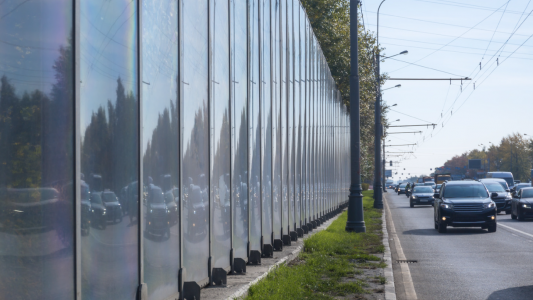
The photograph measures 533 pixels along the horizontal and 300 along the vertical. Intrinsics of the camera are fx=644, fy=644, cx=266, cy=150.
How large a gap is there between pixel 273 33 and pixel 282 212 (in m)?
3.62

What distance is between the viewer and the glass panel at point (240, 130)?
9367 mm

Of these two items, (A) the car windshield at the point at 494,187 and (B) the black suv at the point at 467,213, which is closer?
(B) the black suv at the point at 467,213

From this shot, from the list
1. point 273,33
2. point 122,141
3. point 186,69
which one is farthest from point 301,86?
point 122,141

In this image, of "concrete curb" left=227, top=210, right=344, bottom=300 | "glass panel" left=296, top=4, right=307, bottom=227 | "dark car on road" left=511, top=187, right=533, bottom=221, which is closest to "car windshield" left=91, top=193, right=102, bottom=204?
"concrete curb" left=227, top=210, right=344, bottom=300

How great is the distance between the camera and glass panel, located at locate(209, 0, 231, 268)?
8.16m

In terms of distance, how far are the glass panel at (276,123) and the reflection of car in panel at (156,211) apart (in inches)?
244

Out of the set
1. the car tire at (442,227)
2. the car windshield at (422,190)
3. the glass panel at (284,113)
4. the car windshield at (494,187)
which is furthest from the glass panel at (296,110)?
the car windshield at (422,190)

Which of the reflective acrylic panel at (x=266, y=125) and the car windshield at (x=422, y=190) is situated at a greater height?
the reflective acrylic panel at (x=266, y=125)

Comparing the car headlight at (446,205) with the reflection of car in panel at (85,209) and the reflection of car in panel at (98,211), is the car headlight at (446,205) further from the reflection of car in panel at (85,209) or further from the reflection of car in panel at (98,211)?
the reflection of car in panel at (85,209)

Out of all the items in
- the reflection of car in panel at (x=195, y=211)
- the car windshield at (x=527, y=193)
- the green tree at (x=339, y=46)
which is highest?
the green tree at (x=339, y=46)

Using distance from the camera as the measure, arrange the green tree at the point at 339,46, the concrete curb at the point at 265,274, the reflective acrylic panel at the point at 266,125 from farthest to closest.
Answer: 1. the green tree at the point at 339,46
2. the reflective acrylic panel at the point at 266,125
3. the concrete curb at the point at 265,274

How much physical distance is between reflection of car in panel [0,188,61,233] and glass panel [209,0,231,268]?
3.86 meters

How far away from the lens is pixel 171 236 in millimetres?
6359

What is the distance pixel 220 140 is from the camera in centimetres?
858
